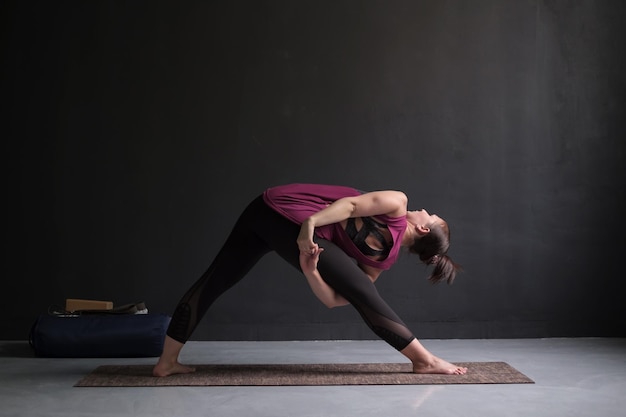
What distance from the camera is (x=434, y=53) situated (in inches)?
199

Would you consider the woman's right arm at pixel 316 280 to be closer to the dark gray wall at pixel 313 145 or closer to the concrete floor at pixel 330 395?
the concrete floor at pixel 330 395

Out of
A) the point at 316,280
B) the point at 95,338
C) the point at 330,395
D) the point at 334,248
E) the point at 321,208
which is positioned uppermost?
the point at 321,208

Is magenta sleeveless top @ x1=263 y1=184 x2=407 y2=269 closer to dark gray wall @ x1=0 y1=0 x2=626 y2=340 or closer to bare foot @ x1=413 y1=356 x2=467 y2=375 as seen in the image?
bare foot @ x1=413 y1=356 x2=467 y2=375

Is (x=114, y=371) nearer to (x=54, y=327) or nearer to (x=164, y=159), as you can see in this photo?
(x=54, y=327)

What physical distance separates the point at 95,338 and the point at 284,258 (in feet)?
4.12

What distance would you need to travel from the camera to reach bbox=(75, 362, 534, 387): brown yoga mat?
3.40m

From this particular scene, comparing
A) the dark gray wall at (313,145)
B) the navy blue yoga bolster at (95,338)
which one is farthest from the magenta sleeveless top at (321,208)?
the dark gray wall at (313,145)

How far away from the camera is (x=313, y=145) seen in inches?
197

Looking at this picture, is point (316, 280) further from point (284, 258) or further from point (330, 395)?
point (330, 395)

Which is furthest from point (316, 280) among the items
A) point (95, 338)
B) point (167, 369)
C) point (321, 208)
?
point (95, 338)

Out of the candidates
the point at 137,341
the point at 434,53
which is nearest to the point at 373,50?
the point at 434,53

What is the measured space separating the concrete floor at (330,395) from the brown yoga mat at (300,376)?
82 millimetres

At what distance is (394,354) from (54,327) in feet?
5.79

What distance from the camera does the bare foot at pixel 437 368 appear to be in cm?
356
